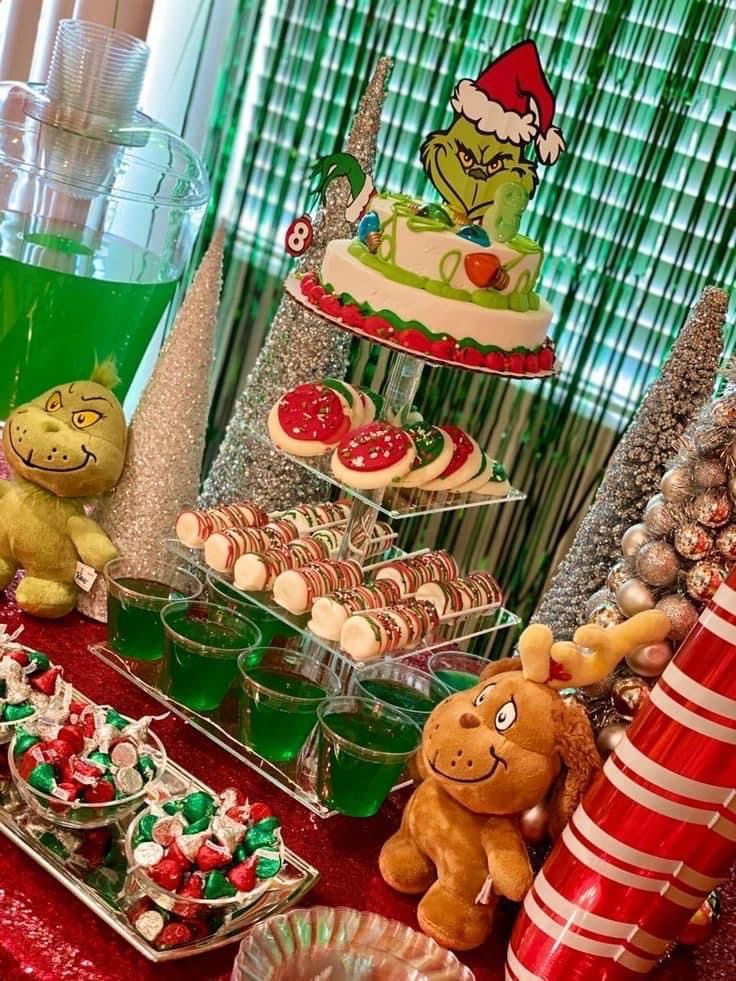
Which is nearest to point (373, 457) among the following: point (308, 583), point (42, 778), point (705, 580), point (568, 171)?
point (308, 583)

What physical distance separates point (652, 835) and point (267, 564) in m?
0.57

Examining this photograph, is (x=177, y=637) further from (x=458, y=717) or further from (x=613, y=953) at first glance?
(x=613, y=953)

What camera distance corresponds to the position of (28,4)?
8.26ft

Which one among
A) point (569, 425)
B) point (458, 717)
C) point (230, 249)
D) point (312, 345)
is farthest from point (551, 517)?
point (458, 717)

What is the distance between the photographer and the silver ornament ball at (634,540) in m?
1.37

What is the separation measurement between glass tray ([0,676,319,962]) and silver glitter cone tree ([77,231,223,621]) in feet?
1.36

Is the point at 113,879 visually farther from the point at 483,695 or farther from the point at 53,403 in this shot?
the point at 53,403

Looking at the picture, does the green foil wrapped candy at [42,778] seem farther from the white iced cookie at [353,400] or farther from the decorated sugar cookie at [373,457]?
the white iced cookie at [353,400]

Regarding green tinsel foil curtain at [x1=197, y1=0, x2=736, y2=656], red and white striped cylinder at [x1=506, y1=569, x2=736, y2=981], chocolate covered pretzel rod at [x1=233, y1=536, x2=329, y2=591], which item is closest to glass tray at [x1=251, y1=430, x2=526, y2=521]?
chocolate covered pretzel rod at [x1=233, y1=536, x2=329, y2=591]

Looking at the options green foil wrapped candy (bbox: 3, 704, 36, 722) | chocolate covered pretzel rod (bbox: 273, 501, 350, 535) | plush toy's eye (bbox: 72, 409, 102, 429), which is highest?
plush toy's eye (bbox: 72, 409, 102, 429)

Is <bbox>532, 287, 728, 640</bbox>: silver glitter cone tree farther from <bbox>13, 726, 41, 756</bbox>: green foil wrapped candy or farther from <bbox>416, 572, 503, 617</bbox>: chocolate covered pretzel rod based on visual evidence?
<bbox>13, 726, 41, 756</bbox>: green foil wrapped candy

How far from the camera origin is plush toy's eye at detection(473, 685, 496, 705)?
1.22m

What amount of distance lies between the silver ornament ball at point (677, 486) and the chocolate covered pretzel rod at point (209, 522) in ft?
1.70

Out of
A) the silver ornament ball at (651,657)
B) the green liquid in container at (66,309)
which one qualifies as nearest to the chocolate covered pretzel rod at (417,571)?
the silver ornament ball at (651,657)
